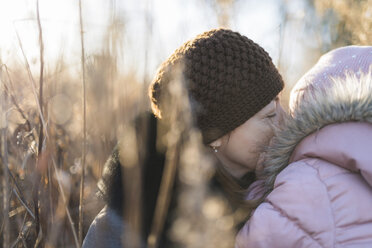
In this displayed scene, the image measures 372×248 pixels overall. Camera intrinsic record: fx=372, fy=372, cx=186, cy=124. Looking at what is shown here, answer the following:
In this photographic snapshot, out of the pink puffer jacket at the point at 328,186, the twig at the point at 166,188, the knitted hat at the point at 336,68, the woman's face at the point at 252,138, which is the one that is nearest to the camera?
the twig at the point at 166,188

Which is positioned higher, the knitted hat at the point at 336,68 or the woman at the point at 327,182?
the knitted hat at the point at 336,68

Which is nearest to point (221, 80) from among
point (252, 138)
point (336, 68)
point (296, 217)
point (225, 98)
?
point (225, 98)

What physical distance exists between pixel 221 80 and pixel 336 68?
363mm

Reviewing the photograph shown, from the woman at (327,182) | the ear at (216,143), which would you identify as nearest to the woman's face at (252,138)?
the ear at (216,143)

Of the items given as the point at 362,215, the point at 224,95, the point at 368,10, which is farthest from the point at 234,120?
the point at 368,10

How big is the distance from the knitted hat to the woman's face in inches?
3.2

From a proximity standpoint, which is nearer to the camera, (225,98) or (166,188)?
(166,188)

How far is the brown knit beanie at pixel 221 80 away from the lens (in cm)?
118

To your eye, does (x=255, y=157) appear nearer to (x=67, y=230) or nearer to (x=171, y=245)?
(x=171, y=245)

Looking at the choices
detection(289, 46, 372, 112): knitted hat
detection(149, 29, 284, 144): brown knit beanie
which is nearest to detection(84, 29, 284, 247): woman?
detection(149, 29, 284, 144): brown knit beanie

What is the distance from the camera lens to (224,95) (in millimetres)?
1197

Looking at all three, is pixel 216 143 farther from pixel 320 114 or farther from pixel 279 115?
pixel 320 114

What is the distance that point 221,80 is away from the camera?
3.89ft

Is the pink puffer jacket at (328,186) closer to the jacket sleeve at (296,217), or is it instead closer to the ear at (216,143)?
the jacket sleeve at (296,217)
